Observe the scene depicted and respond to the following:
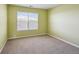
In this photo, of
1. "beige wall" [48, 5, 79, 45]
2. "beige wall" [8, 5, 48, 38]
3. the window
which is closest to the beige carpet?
"beige wall" [48, 5, 79, 45]

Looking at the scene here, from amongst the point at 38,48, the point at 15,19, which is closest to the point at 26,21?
the point at 15,19

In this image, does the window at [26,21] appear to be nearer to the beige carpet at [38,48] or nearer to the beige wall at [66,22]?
the beige wall at [66,22]

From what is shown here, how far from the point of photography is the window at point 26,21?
538cm

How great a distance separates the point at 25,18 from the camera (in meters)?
5.62

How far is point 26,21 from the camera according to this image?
5.68 metres

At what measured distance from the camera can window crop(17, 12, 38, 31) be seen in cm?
538

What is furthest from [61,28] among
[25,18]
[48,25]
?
[25,18]

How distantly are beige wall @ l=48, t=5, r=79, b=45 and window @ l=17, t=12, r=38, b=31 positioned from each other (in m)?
1.30

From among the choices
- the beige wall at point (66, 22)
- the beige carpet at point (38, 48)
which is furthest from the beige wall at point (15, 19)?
the beige carpet at point (38, 48)

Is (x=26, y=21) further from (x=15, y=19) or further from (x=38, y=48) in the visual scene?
Answer: (x=38, y=48)

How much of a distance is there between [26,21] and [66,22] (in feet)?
9.29

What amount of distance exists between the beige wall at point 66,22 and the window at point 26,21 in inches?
51.3
